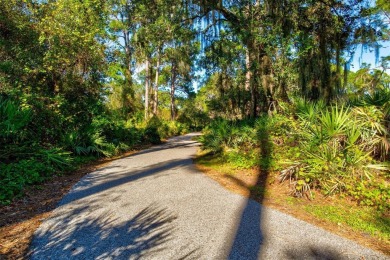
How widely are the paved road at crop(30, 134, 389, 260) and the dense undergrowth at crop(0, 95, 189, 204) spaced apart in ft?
4.43

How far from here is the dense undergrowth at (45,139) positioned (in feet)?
18.4

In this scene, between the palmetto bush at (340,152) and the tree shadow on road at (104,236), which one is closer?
the tree shadow on road at (104,236)

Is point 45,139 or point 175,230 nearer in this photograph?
point 175,230

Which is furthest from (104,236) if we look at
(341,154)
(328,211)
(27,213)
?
(341,154)

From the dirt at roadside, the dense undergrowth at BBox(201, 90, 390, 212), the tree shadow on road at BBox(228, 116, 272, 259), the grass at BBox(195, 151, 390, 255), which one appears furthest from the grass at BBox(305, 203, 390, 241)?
the dirt at roadside

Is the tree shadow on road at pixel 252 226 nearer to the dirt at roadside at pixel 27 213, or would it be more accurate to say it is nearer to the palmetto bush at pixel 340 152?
the palmetto bush at pixel 340 152

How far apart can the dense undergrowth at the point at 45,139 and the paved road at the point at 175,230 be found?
1349 mm

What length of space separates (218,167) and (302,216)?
3700 millimetres

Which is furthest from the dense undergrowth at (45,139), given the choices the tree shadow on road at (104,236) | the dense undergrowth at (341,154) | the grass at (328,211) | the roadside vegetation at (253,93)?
the dense undergrowth at (341,154)

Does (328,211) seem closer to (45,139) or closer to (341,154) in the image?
(341,154)

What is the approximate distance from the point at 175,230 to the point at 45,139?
20.8 feet

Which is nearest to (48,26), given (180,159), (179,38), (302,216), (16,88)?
(16,88)

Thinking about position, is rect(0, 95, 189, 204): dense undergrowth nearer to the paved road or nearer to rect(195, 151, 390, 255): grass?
the paved road

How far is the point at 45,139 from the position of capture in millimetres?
7824
